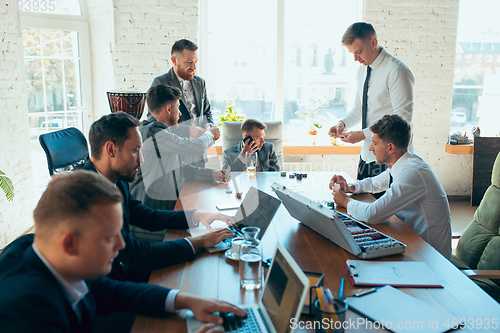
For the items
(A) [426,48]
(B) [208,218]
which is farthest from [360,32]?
(A) [426,48]

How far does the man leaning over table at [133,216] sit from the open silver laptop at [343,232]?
0.32 metres

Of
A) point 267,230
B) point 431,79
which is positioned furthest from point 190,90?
point 431,79

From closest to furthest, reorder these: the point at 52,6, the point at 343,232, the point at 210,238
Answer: the point at 343,232
the point at 210,238
the point at 52,6

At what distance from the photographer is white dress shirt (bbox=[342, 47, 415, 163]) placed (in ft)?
8.77

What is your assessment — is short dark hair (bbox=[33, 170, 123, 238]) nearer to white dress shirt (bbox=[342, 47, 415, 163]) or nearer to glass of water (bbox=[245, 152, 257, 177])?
glass of water (bbox=[245, 152, 257, 177])

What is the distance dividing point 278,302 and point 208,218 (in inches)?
31.3

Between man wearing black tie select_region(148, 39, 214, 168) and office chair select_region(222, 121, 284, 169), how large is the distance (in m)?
0.32

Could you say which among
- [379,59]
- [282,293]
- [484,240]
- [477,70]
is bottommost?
[484,240]

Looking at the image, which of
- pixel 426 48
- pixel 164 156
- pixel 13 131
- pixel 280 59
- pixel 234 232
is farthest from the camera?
pixel 280 59

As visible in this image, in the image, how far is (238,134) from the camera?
143 inches

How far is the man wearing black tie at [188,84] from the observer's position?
297 cm

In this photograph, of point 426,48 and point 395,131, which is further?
point 426,48

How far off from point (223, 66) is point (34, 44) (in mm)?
1971

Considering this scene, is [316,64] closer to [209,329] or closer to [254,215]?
[254,215]
